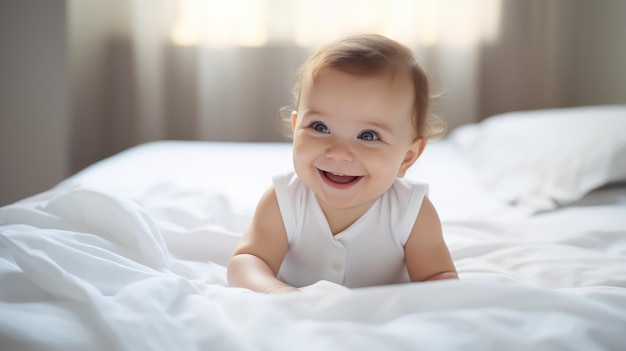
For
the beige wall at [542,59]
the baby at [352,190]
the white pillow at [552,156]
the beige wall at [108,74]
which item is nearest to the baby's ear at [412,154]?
the baby at [352,190]

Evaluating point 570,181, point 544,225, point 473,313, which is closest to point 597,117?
point 570,181

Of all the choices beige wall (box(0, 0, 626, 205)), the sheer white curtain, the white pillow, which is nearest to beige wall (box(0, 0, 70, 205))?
beige wall (box(0, 0, 626, 205))

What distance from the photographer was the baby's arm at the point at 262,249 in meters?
0.95

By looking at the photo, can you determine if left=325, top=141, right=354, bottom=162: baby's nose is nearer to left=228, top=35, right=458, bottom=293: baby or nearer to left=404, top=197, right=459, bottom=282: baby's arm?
left=228, top=35, right=458, bottom=293: baby

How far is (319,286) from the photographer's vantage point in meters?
0.82

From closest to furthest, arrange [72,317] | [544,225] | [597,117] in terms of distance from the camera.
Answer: [72,317] < [544,225] < [597,117]

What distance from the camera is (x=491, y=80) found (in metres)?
2.98

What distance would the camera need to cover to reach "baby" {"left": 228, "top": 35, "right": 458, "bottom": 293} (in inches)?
37.4

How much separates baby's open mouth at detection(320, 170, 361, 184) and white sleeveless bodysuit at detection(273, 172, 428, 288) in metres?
0.08

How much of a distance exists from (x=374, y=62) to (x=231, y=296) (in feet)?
1.36

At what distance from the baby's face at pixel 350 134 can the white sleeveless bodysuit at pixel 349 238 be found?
0.06 m

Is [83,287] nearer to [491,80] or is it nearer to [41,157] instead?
[41,157]

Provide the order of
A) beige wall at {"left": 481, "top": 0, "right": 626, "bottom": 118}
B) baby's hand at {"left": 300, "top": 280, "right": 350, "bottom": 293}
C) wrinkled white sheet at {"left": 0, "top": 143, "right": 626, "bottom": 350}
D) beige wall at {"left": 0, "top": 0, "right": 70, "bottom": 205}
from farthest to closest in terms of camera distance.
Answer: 1. beige wall at {"left": 481, "top": 0, "right": 626, "bottom": 118}
2. beige wall at {"left": 0, "top": 0, "right": 70, "bottom": 205}
3. baby's hand at {"left": 300, "top": 280, "right": 350, "bottom": 293}
4. wrinkled white sheet at {"left": 0, "top": 143, "right": 626, "bottom": 350}

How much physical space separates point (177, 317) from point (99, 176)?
952mm
